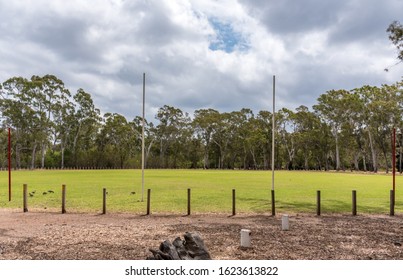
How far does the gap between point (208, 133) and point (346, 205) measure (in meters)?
75.5

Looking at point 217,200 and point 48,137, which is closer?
point 217,200

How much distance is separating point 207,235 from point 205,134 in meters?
83.1

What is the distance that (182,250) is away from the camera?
6801mm

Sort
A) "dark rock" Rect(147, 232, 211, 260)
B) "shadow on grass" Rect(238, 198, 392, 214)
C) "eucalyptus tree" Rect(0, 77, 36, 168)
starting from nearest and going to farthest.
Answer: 1. "dark rock" Rect(147, 232, 211, 260)
2. "shadow on grass" Rect(238, 198, 392, 214)
3. "eucalyptus tree" Rect(0, 77, 36, 168)

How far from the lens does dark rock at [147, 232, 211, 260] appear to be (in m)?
6.48

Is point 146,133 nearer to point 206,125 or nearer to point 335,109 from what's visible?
point 206,125

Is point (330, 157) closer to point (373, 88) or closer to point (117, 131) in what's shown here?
point (373, 88)

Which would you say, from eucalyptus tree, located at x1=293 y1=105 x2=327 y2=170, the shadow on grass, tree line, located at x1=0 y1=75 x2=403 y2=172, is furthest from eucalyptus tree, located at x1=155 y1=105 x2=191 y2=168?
the shadow on grass

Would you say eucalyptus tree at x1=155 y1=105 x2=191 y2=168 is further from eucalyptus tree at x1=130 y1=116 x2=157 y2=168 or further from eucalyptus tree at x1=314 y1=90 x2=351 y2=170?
eucalyptus tree at x1=314 y1=90 x2=351 y2=170

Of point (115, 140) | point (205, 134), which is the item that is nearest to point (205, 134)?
point (205, 134)

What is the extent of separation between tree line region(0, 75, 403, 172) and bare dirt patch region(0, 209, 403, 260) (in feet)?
A: 208

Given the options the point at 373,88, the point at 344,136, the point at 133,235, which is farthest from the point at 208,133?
the point at 133,235

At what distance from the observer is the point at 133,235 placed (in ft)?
32.1
